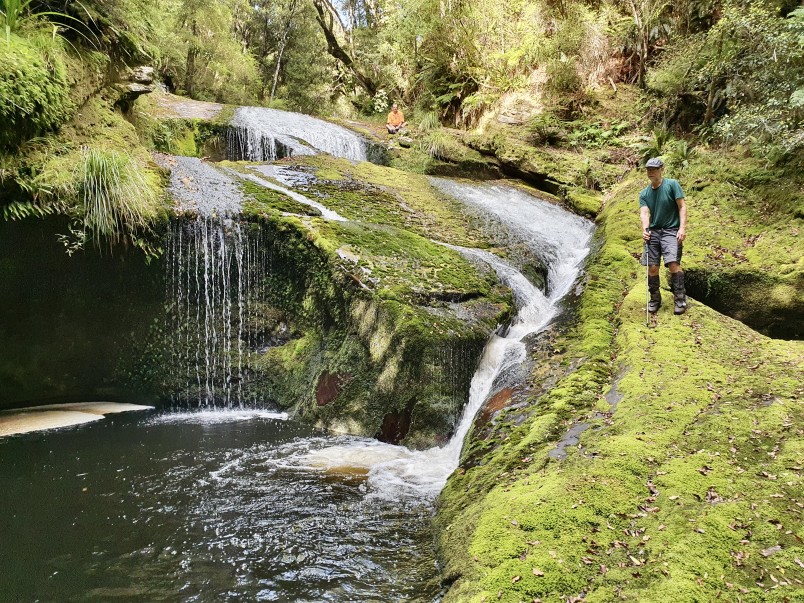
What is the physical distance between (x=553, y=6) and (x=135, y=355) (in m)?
17.8

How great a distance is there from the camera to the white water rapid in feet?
19.1

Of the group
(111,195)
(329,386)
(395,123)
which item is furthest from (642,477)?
(395,123)

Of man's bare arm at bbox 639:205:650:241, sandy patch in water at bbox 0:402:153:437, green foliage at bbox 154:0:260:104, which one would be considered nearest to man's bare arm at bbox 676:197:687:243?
man's bare arm at bbox 639:205:650:241

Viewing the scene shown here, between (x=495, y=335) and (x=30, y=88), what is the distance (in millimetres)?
7717

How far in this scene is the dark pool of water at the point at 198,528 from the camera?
3809 millimetres

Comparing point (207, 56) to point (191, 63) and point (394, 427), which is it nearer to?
point (191, 63)

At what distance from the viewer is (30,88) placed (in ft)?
23.7

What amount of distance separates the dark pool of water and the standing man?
4141 mm

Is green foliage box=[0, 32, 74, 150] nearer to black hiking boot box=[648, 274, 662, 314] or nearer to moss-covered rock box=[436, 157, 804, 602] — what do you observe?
moss-covered rock box=[436, 157, 804, 602]

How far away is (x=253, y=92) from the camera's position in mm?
26438

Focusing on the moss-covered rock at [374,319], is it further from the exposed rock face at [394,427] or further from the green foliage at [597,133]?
the green foliage at [597,133]

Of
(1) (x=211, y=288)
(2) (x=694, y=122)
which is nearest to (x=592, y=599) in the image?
(1) (x=211, y=288)

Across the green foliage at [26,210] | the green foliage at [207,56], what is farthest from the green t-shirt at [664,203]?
the green foliage at [207,56]

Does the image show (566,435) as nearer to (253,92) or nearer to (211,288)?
(211,288)
